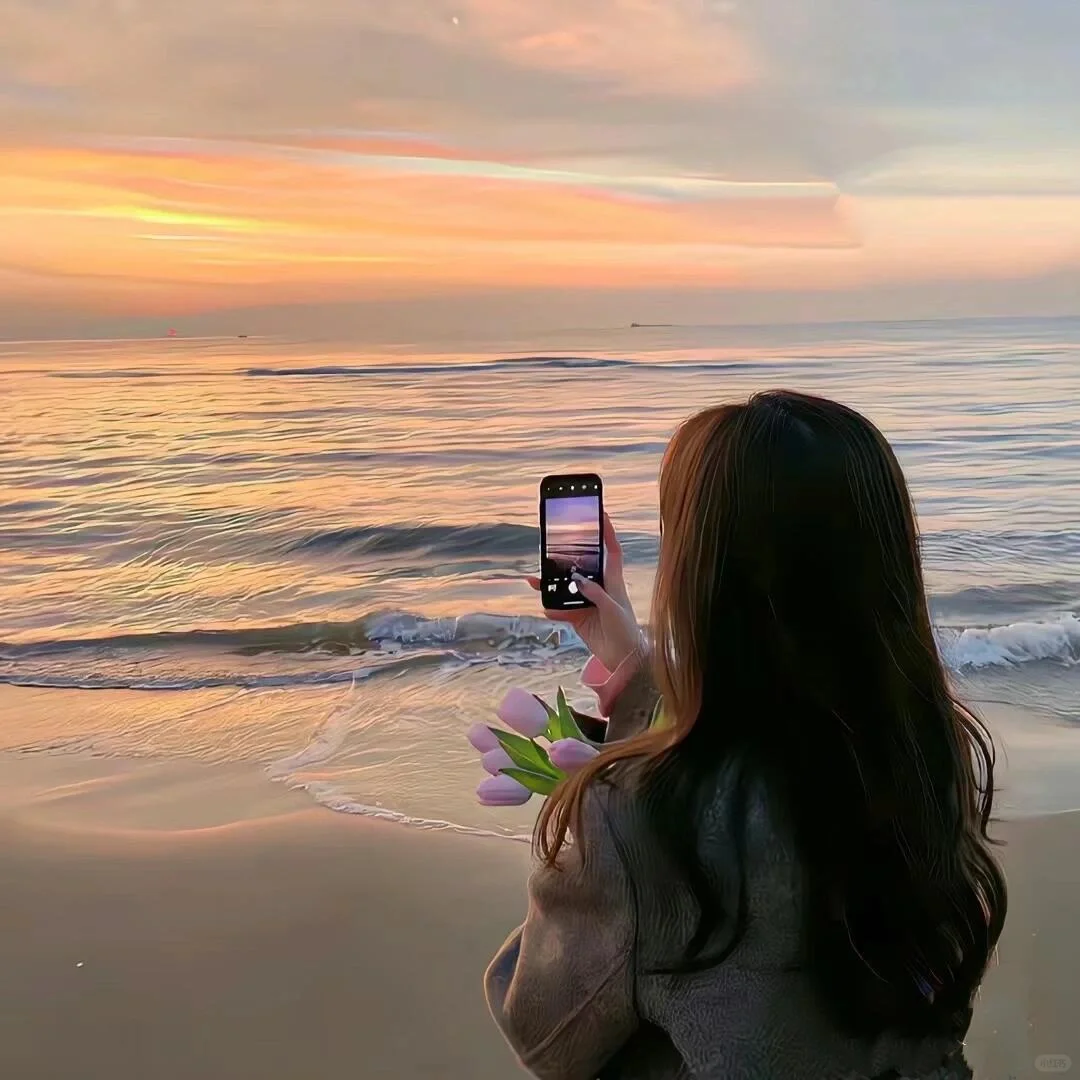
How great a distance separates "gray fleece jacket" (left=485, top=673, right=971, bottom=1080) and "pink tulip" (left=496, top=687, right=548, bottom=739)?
152mm

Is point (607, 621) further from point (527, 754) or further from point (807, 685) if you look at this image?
point (807, 685)

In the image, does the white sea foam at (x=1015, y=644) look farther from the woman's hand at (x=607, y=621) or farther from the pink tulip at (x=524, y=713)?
the pink tulip at (x=524, y=713)

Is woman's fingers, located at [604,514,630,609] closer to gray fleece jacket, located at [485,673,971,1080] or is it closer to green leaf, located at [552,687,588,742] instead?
green leaf, located at [552,687,588,742]

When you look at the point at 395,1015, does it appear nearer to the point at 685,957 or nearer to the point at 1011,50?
the point at 685,957

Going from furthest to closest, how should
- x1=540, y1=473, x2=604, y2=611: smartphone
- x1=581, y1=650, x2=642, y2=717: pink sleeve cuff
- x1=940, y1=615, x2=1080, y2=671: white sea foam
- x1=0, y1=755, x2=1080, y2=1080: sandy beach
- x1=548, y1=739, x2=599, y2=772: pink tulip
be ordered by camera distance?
x1=940, y1=615, x2=1080, y2=671: white sea foam, x1=0, y1=755, x2=1080, y2=1080: sandy beach, x1=540, y1=473, x2=604, y2=611: smartphone, x1=581, y1=650, x2=642, y2=717: pink sleeve cuff, x1=548, y1=739, x2=599, y2=772: pink tulip

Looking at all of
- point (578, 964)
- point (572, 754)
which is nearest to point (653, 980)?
point (578, 964)

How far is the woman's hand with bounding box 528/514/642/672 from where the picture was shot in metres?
1.06

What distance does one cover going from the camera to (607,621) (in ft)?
3.52

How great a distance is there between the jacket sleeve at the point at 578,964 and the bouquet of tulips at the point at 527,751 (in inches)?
3.6

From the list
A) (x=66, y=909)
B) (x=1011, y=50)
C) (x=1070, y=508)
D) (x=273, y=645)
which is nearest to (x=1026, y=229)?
(x=1011, y=50)

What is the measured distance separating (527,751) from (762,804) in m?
0.23

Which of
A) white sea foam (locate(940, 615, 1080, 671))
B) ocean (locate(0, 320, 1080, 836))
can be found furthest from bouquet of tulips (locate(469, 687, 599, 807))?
white sea foam (locate(940, 615, 1080, 671))

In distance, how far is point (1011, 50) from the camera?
276 inches

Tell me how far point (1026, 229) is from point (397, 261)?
191 inches
